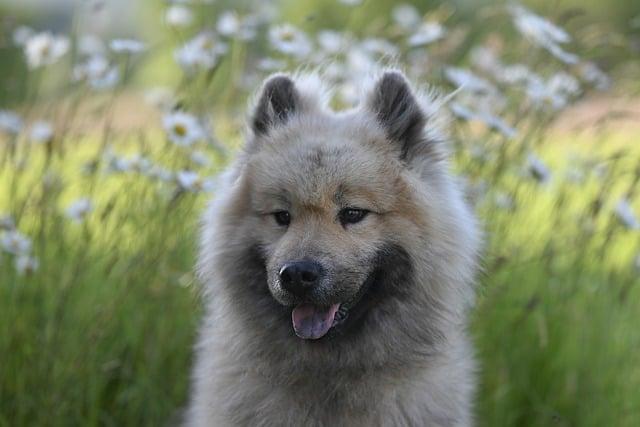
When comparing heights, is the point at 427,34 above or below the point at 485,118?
above

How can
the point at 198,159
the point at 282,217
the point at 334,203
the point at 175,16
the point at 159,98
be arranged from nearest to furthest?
the point at 334,203, the point at 282,217, the point at 198,159, the point at 175,16, the point at 159,98

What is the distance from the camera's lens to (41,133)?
4.13 metres

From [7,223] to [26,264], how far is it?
0.73ft

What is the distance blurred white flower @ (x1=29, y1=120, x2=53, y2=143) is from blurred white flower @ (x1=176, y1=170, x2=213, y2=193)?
61 cm

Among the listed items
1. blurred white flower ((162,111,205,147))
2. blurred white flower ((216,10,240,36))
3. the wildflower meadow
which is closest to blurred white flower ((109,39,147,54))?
the wildflower meadow

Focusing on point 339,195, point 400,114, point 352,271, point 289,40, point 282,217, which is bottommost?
point 352,271

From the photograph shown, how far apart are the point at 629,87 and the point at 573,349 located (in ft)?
5.23

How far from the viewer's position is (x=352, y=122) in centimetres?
370

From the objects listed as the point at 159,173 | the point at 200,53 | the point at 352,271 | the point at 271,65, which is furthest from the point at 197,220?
the point at 352,271

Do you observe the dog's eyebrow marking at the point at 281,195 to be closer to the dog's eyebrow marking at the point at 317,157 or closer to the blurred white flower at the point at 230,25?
the dog's eyebrow marking at the point at 317,157

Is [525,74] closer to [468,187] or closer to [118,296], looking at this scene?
[468,187]

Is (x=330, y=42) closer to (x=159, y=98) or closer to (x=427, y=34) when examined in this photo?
(x=427, y=34)

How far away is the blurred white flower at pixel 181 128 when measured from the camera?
4.18 meters

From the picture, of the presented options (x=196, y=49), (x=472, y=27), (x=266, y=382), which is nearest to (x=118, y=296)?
(x=266, y=382)
